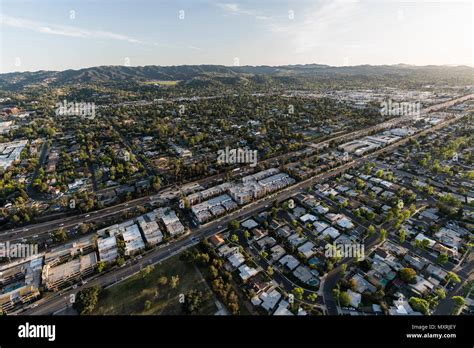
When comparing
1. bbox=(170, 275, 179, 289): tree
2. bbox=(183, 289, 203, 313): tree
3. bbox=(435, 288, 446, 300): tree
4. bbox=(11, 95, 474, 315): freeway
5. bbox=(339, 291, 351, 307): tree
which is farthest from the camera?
bbox=(170, 275, 179, 289): tree

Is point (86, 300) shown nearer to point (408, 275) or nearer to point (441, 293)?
point (408, 275)

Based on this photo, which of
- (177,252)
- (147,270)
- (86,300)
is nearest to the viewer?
(86,300)

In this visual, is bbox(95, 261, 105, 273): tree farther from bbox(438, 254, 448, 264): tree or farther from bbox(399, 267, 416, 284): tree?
bbox(438, 254, 448, 264): tree

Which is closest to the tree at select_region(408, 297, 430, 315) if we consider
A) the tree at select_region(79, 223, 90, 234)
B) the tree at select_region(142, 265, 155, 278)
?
the tree at select_region(142, 265, 155, 278)

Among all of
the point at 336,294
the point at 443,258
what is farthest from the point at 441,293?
the point at 336,294
